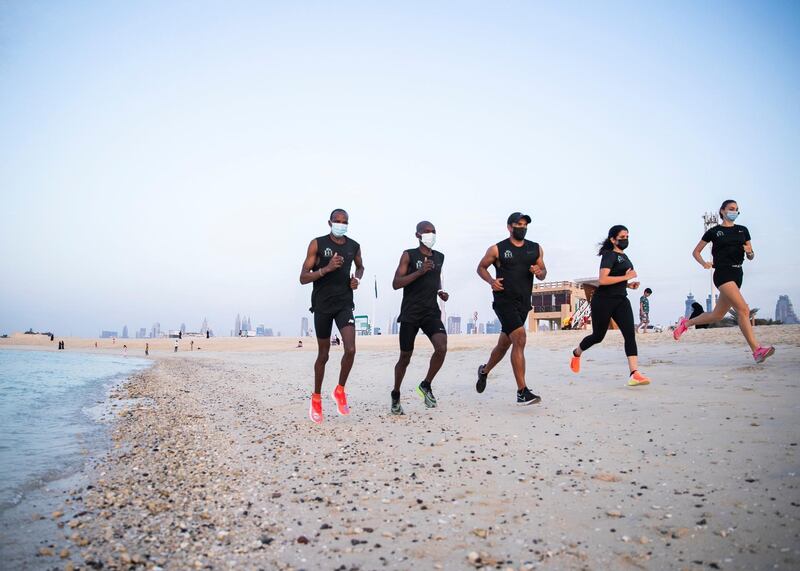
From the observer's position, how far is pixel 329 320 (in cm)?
697

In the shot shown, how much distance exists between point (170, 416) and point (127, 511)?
554 centimetres

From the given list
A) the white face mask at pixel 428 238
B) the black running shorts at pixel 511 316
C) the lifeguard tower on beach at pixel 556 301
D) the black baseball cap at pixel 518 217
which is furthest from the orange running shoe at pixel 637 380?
the lifeguard tower on beach at pixel 556 301

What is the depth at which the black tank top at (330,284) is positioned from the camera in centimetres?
688

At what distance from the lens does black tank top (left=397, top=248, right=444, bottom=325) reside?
23.7ft

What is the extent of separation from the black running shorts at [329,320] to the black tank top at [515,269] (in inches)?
77.9

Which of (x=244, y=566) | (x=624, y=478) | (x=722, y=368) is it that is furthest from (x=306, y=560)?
(x=722, y=368)

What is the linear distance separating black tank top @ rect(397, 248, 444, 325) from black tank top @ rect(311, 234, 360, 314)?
0.79 metres

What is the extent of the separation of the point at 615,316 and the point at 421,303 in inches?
122

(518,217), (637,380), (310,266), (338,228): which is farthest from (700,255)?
(310,266)

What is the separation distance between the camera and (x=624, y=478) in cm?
382

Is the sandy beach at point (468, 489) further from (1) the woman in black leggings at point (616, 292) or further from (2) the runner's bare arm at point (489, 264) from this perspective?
(2) the runner's bare arm at point (489, 264)

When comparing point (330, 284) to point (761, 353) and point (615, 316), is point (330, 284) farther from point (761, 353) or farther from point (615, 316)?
point (761, 353)

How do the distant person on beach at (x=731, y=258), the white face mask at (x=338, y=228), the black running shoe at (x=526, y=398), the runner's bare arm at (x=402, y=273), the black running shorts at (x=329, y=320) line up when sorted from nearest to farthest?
the black running shoe at (x=526, y=398), the black running shorts at (x=329, y=320), the white face mask at (x=338, y=228), the runner's bare arm at (x=402, y=273), the distant person on beach at (x=731, y=258)

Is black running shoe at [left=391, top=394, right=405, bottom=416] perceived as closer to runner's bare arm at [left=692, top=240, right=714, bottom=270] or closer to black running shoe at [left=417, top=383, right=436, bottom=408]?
black running shoe at [left=417, top=383, right=436, bottom=408]
